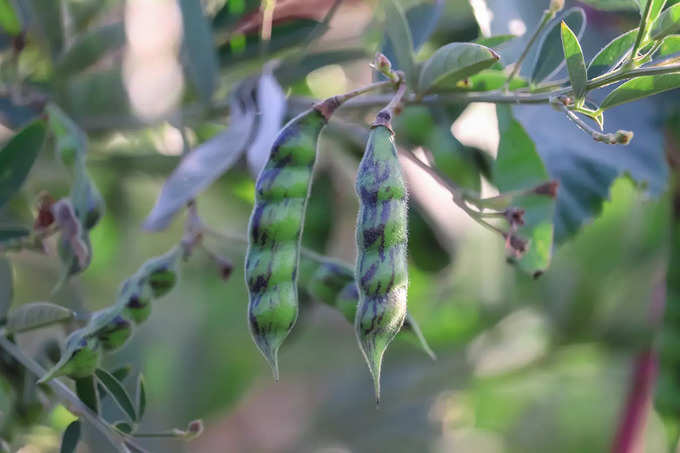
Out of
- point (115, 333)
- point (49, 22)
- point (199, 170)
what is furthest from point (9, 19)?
point (115, 333)

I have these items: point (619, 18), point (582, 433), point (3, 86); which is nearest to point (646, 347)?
point (582, 433)

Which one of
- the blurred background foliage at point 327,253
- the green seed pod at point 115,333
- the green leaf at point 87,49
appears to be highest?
the green leaf at point 87,49

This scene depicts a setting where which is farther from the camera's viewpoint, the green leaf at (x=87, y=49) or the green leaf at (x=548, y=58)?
the green leaf at (x=87, y=49)

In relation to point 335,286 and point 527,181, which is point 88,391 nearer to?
point 335,286

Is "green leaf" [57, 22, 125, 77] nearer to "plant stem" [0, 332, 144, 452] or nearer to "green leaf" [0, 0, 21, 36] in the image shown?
"green leaf" [0, 0, 21, 36]

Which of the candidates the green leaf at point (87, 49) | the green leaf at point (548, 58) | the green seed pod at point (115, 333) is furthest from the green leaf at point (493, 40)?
the green leaf at point (87, 49)

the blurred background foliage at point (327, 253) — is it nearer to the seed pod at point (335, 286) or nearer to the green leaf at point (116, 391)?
the green leaf at point (116, 391)

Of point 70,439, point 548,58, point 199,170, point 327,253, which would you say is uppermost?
point 548,58
